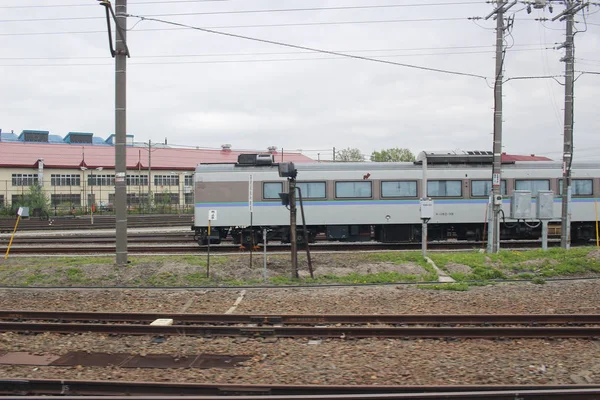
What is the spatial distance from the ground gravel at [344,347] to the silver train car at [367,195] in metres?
8.06

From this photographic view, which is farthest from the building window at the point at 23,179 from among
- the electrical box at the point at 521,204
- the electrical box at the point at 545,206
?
the electrical box at the point at 545,206

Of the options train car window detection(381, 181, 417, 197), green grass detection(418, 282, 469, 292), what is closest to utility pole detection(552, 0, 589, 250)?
train car window detection(381, 181, 417, 197)

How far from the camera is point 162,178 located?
6072 centimetres

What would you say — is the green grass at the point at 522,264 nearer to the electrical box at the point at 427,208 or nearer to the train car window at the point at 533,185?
the electrical box at the point at 427,208

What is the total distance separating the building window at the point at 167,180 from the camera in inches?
2378

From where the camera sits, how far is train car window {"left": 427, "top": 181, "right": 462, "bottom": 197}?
19766 mm

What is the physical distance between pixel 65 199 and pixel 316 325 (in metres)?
51.5

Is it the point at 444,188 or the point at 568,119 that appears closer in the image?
the point at 568,119

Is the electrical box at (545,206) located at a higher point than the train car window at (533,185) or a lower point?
lower

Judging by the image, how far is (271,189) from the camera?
19453mm

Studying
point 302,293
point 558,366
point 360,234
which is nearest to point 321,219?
point 360,234

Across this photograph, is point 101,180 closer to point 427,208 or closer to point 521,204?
point 427,208

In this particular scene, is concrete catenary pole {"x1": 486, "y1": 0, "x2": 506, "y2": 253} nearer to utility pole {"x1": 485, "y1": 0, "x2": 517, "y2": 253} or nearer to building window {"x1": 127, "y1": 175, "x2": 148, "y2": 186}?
utility pole {"x1": 485, "y1": 0, "x2": 517, "y2": 253}

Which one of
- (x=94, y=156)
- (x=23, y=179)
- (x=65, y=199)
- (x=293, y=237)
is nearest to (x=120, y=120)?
(x=293, y=237)
